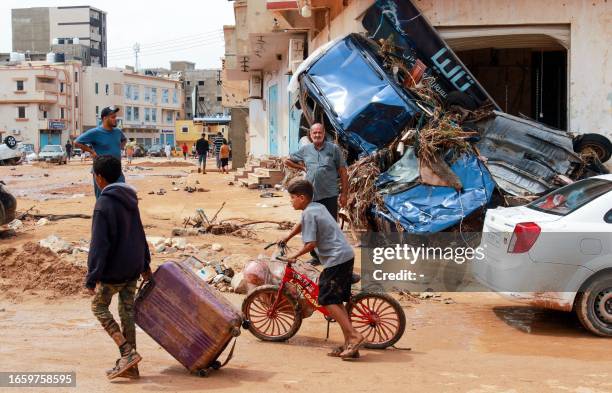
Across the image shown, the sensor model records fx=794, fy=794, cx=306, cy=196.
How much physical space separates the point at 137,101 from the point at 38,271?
→ 91585 mm

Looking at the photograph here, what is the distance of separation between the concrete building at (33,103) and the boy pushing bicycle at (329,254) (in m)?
80.4

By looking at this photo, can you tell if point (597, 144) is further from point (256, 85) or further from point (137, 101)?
point (137, 101)

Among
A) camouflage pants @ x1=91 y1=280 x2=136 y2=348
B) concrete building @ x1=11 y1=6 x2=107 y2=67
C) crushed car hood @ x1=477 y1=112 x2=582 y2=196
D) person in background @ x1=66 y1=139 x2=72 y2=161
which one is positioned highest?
concrete building @ x1=11 y1=6 x2=107 y2=67

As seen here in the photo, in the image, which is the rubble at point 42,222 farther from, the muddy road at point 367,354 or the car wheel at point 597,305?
the car wheel at point 597,305

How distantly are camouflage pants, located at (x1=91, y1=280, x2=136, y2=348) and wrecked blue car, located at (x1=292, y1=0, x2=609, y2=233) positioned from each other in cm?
543

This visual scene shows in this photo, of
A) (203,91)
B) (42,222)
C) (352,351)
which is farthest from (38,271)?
(203,91)

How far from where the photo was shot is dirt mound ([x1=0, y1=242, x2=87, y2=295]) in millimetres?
8867

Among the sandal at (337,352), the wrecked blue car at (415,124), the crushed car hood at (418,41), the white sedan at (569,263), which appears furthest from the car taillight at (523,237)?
the crushed car hood at (418,41)

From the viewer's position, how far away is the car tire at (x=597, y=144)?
12.8 m

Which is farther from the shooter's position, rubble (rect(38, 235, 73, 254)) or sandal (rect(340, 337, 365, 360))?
rubble (rect(38, 235, 73, 254))

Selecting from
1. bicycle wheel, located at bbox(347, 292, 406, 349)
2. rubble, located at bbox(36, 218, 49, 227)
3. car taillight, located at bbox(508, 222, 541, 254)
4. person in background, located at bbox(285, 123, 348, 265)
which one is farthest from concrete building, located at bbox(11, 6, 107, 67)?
bicycle wheel, located at bbox(347, 292, 406, 349)

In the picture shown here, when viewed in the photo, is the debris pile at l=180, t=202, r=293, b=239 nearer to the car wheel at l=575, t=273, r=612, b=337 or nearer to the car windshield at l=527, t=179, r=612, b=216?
the car windshield at l=527, t=179, r=612, b=216

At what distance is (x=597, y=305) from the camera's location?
7.32 meters

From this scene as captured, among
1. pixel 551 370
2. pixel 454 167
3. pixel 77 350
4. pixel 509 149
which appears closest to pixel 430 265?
pixel 454 167
